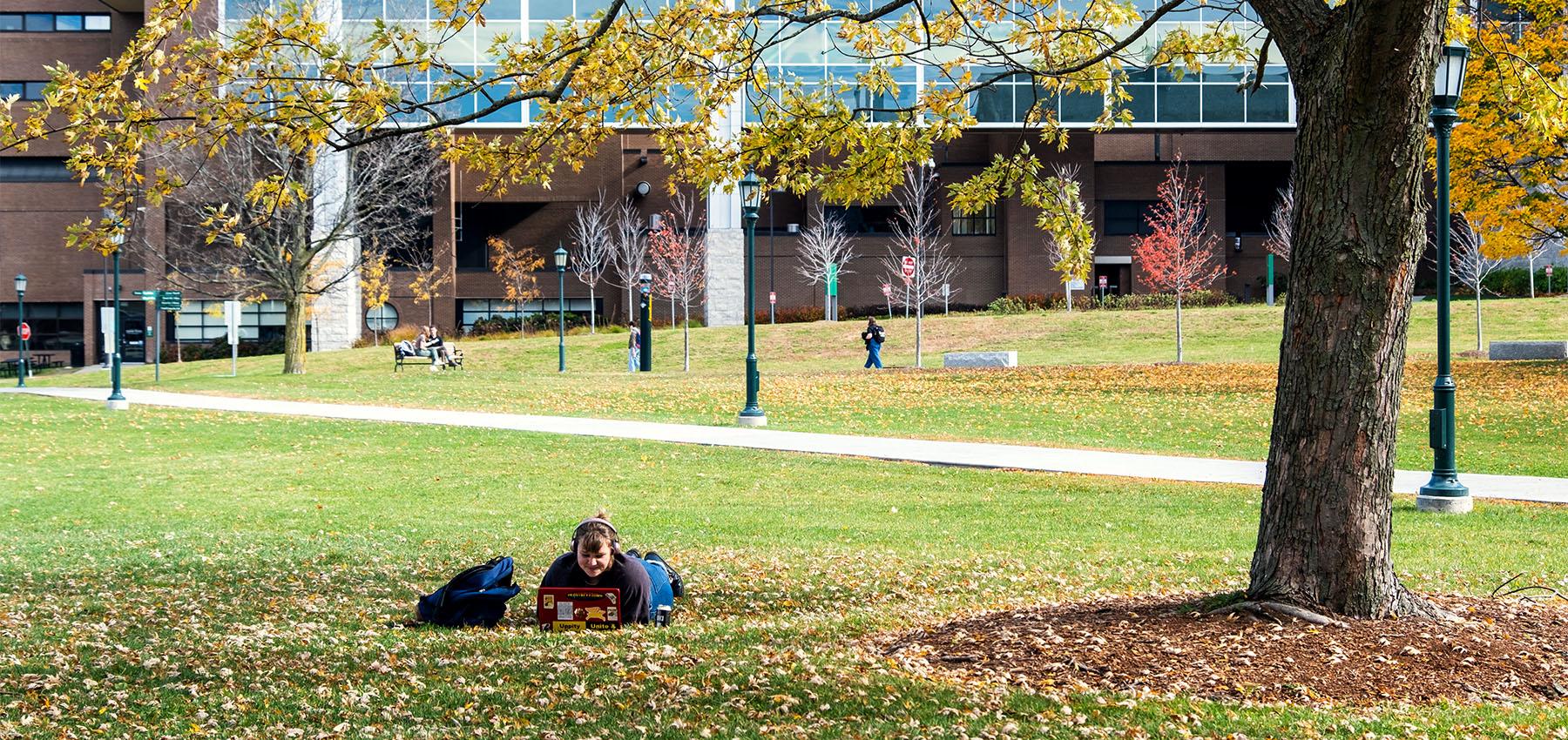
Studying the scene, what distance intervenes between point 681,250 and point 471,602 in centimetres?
5082

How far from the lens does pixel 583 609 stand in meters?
7.44

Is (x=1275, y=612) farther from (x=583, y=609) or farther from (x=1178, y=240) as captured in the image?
(x=1178, y=240)

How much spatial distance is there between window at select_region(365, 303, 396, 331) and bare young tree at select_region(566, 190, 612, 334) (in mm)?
8069

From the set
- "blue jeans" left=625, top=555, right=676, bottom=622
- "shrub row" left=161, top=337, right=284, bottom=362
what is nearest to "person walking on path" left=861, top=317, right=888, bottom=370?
"blue jeans" left=625, top=555, right=676, bottom=622

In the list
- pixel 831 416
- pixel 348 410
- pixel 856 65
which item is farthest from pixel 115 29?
pixel 831 416

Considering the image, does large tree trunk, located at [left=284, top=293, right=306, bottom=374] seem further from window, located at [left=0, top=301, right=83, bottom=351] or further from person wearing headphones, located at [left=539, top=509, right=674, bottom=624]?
person wearing headphones, located at [left=539, top=509, right=674, bottom=624]

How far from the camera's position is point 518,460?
58.5ft

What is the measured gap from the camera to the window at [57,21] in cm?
6328

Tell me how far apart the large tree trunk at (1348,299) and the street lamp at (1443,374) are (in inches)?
263

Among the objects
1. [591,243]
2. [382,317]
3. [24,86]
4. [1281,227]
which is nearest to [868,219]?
[591,243]

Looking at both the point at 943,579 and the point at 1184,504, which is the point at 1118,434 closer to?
the point at 1184,504

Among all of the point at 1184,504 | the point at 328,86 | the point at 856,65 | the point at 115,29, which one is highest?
the point at 115,29

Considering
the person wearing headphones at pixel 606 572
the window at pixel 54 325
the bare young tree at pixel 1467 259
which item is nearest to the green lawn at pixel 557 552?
the person wearing headphones at pixel 606 572

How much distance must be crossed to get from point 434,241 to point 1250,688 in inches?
2224
